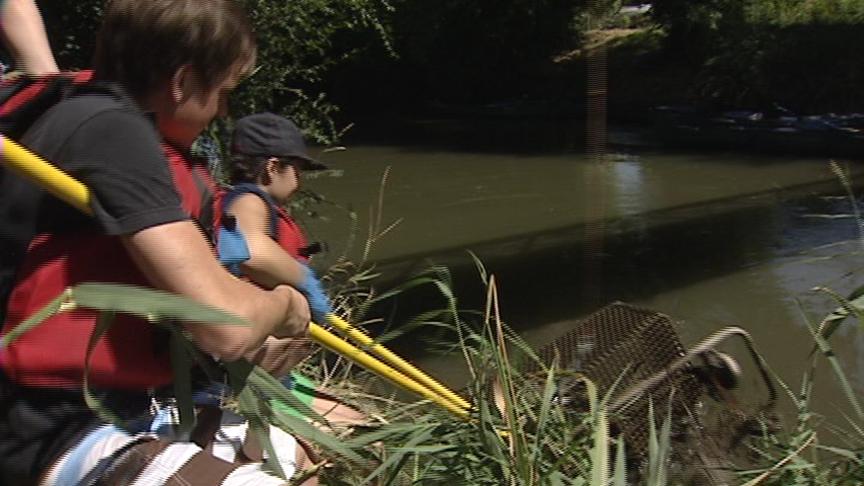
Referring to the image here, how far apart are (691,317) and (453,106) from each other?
1677 centimetres

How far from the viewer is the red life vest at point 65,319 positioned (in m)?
1.43

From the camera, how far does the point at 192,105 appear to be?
5.17ft

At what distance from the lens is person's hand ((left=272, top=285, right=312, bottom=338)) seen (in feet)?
5.37

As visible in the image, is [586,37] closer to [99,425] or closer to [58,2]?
[58,2]

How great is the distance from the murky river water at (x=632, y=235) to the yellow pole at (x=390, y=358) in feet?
5.49

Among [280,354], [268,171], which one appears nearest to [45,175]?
[280,354]

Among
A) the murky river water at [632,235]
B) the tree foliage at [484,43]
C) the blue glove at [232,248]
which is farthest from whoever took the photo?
the tree foliage at [484,43]

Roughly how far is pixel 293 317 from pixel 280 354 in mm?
339

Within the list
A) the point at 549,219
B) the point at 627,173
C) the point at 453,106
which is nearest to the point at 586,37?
the point at 453,106

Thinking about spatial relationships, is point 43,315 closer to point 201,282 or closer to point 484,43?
point 201,282

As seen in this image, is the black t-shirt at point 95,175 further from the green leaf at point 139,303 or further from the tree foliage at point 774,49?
the tree foliage at point 774,49

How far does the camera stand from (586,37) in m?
23.5

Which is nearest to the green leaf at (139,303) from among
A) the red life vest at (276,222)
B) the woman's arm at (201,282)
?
the woman's arm at (201,282)

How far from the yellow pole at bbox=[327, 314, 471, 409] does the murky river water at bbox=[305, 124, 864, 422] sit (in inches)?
65.9
